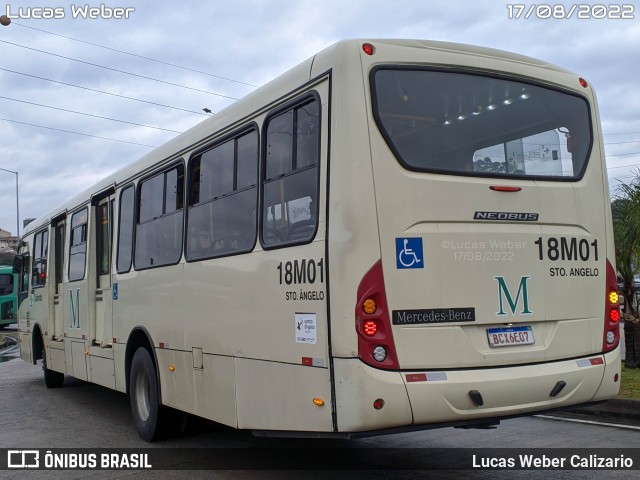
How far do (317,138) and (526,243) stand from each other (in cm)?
176

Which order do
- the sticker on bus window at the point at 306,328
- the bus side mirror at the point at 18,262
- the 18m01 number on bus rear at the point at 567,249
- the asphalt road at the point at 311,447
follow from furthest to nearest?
the bus side mirror at the point at 18,262 < the asphalt road at the point at 311,447 < the 18m01 number on bus rear at the point at 567,249 < the sticker on bus window at the point at 306,328

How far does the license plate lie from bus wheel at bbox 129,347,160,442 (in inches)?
162

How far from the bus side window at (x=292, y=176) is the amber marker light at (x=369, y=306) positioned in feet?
2.31

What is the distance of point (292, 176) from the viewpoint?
5805 millimetres

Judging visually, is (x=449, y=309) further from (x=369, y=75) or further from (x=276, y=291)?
(x=369, y=75)

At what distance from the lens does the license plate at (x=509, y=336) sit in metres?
5.40

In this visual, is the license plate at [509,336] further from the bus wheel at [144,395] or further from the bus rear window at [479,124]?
the bus wheel at [144,395]

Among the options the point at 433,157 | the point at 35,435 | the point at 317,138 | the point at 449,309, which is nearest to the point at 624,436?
the point at 449,309

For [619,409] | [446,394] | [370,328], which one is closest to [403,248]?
[370,328]

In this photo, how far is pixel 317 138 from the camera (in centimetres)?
552

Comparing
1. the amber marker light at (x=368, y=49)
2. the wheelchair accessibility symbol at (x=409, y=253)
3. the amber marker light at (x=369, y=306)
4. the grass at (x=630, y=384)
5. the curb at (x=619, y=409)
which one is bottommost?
the curb at (x=619, y=409)

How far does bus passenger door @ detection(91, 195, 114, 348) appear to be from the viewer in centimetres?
991

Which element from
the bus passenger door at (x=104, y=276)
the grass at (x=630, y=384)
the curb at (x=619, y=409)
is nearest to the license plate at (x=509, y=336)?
the curb at (x=619, y=409)

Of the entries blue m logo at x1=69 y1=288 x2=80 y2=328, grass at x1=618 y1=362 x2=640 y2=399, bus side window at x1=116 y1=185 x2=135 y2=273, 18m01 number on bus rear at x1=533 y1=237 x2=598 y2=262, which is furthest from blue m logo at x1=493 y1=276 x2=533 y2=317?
blue m logo at x1=69 y1=288 x2=80 y2=328
